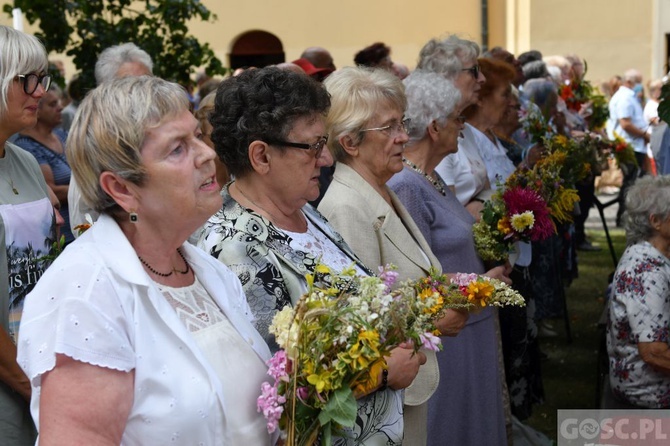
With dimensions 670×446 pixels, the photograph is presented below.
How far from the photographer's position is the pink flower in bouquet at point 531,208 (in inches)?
197

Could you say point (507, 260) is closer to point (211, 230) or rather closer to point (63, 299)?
point (211, 230)

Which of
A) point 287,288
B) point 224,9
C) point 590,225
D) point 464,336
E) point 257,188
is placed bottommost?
point 590,225

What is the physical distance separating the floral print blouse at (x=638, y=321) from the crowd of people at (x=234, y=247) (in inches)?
0.4

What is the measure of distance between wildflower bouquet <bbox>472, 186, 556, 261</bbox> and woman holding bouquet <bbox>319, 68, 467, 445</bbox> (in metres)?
0.77

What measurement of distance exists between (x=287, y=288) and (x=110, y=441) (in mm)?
969

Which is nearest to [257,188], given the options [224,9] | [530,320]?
[530,320]

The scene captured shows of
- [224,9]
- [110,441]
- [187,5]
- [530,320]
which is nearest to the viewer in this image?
[110,441]

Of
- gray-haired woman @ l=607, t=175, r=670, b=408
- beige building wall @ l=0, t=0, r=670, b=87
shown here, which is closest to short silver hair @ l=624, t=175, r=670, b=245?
gray-haired woman @ l=607, t=175, r=670, b=408

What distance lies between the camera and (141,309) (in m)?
2.29

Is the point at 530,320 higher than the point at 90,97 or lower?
lower

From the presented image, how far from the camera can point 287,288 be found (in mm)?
3012

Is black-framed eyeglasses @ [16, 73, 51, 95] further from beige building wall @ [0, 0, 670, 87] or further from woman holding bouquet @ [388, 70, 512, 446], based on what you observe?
beige building wall @ [0, 0, 670, 87]

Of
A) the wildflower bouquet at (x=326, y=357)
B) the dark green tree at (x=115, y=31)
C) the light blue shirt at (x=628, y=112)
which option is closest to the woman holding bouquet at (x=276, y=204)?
the wildflower bouquet at (x=326, y=357)

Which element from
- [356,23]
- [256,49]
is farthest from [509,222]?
[256,49]
